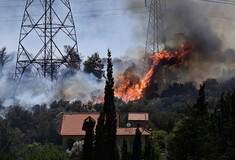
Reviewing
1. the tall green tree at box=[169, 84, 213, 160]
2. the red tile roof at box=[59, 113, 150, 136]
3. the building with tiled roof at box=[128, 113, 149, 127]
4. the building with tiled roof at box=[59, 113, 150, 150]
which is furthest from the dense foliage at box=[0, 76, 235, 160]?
the building with tiled roof at box=[128, 113, 149, 127]

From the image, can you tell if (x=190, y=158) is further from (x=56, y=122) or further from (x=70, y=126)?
(x=56, y=122)

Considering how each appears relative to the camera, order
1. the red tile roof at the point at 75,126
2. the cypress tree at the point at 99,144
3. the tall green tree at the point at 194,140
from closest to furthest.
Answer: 1. the cypress tree at the point at 99,144
2. the tall green tree at the point at 194,140
3. the red tile roof at the point at 75,126

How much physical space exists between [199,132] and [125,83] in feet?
203

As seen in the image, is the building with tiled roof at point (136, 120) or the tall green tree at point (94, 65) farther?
the tall green tree at point (94, 65)

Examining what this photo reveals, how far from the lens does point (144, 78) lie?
359ft

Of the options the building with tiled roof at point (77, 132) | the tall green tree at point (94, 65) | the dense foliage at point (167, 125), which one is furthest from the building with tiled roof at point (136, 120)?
the tall green tree at point (94, 65)

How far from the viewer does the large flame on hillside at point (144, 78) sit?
105500mm

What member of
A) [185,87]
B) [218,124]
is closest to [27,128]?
[185,87]

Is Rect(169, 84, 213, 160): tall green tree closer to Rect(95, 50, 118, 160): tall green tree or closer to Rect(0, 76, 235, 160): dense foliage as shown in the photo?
Rect(0, 76, 235, 160): dense foliage

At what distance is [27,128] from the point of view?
4205 inches

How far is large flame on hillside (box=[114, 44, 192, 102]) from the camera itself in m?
106

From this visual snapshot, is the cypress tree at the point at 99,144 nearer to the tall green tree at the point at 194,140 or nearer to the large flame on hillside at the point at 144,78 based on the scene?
the tall green tree at the point at 194,140

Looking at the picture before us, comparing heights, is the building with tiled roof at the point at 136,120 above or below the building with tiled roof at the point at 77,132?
above

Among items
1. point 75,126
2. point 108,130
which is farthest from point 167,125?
point 108,130
